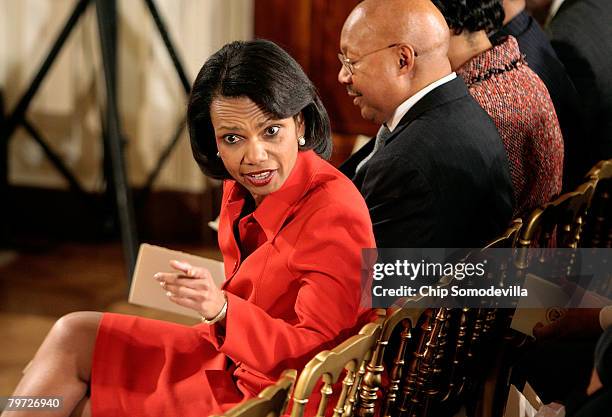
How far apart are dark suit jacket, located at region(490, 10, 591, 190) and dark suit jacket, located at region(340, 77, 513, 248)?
619mm

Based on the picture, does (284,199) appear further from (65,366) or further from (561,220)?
(561,220)

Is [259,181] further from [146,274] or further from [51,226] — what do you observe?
[51,226]

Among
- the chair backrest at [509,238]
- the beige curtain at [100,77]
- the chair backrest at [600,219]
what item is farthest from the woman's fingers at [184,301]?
the beige curtain at [100,77]

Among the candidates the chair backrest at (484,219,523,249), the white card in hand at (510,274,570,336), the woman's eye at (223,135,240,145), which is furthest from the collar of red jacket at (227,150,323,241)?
the white card in hand at (510,274,570,336)

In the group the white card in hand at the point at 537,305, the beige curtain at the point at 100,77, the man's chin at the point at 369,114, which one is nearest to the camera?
the white card in hand at the point at 537,305

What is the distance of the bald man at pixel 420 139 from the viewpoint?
1964 millimetres

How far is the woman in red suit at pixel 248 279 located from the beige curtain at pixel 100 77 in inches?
115

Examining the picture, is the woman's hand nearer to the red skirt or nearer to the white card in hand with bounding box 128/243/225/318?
the red skirt

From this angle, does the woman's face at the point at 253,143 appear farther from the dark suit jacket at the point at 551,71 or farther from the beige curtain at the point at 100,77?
the beige curtain at the point at 100,77

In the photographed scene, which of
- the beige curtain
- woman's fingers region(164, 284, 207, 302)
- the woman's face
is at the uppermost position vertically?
the woman's face

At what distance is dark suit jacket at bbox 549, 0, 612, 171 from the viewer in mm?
2914

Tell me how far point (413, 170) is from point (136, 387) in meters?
0.76

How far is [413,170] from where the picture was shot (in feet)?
6.46

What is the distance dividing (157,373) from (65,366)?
7.0 inches
